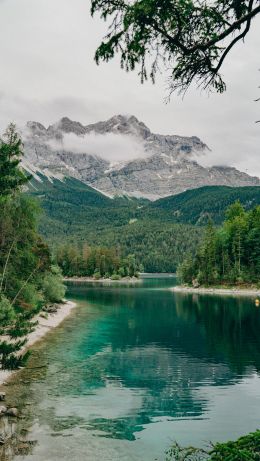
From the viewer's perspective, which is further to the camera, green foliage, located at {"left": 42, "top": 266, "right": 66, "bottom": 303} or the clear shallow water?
green foliage, located at {"left": 42, "top": 266, "right": 66, "bottom": 303}

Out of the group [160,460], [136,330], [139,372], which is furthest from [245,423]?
[136,330]

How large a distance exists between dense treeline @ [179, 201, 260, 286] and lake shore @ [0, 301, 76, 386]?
218 ft

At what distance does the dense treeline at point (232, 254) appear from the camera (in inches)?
5886

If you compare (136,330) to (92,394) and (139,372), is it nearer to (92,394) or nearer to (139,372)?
(139,372)

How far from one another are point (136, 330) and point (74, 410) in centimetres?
4103

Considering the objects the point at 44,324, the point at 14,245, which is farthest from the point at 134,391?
the point at 44,324

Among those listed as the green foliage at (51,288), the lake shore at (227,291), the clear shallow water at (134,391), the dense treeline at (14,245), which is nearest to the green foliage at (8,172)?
the dense treeline at (14,245)

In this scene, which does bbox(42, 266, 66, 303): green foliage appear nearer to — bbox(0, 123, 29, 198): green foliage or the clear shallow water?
the clear shallow water

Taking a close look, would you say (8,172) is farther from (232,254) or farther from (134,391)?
(232,254)

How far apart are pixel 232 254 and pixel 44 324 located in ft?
323

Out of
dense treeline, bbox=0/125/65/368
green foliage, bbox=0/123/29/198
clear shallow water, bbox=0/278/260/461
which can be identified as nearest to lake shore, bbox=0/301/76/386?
clear shallow water, bbox=0/278/260/461

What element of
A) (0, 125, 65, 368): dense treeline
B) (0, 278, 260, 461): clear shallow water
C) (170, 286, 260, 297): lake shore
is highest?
(0, 125, 65, 368): dense treeline

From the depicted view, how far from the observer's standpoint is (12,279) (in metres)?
52.9

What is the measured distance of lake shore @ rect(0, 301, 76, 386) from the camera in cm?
4036
